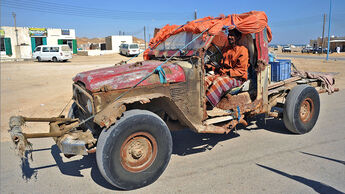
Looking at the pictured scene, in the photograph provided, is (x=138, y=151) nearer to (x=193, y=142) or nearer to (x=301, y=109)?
(x=193, y=142)

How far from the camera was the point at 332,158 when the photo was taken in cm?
430

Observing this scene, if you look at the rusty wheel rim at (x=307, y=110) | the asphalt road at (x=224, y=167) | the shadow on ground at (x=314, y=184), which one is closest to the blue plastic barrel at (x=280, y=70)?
the rusty wheel rim at (x=307, y=110)

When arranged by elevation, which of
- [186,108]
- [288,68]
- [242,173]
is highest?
[288,68]

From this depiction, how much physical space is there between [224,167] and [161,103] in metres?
1.35

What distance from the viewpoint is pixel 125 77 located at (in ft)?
12.1

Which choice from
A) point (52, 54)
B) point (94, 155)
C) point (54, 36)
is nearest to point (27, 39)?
point (54, 36)

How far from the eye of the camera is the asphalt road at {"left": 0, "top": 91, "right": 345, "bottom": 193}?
3.55 metres

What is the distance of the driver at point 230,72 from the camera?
457 cm

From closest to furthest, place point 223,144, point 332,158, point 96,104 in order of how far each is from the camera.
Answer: point 96,104 < point 332,158 < point 223,144

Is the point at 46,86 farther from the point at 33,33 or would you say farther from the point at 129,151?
the point at 33,33

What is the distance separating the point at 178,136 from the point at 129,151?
2.19 meters

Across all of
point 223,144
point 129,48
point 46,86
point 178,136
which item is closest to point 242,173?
point 223,144

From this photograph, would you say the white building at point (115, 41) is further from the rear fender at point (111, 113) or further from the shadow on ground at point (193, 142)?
the rear fender at point (111, 113)

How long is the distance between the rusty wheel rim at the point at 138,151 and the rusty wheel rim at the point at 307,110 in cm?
357
